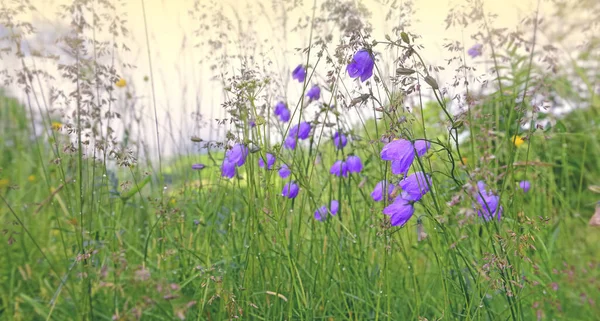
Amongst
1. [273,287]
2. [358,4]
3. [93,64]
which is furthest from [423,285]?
[93,64]

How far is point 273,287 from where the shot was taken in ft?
6.22

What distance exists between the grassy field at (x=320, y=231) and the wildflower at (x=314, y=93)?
0.08m

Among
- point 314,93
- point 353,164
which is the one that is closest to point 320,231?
point 353,164

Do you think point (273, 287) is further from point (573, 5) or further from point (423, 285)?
point (573, 5)

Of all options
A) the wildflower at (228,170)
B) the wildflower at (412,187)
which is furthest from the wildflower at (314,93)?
the wildflower at (412,187)

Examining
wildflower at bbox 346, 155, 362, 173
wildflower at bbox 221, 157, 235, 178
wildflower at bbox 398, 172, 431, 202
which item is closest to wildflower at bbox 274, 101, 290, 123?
wildflower at bbox 346, 155, 362, 173

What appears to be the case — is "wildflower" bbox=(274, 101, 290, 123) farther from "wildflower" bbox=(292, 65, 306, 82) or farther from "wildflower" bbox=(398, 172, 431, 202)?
"wildflower" bbox=(398, 172, 431, 202)

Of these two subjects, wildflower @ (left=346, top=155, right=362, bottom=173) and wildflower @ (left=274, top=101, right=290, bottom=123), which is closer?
wildflower @ (left=346, top=155, right=362, bottom=173)

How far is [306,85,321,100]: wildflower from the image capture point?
8.14 ft

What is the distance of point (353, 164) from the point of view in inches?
84.1

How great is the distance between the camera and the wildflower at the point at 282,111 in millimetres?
2684

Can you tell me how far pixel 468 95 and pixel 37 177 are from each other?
3305mm

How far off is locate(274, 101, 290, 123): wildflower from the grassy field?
0.19 m

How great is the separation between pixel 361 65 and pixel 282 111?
1.28 metres
